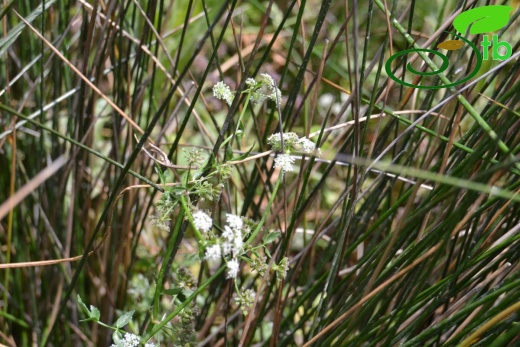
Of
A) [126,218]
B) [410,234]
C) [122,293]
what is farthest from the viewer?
[122,293]

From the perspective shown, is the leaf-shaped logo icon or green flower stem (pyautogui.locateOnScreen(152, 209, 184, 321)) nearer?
green flower stem (pyautogui.locateOnScreen(152, 209, 184, 321))

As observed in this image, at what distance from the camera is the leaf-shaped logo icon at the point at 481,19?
80 centimetres

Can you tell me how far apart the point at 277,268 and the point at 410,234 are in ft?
0.81

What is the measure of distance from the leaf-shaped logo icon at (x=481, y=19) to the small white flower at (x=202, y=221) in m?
Answer: 0.45

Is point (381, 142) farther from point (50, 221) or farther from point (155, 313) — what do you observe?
point (50, 221)

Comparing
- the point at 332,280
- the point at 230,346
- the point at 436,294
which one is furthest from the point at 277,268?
the point at 230,346

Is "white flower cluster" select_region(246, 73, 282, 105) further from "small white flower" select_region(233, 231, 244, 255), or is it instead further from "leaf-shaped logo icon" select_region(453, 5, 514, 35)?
"leaf-shaped logo icon" select_region(453, 5, 514, 35)

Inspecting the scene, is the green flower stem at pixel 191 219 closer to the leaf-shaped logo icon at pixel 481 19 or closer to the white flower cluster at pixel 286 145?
the white flower cluster at pixel 286 145

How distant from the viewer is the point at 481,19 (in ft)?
2.68

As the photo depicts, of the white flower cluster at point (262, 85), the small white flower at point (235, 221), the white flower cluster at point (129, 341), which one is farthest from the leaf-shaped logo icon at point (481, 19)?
the white flower cluster at point (129, 341)

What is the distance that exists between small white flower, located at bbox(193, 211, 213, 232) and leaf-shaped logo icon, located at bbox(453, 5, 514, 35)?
450 millimetres

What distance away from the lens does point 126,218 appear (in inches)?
39.8

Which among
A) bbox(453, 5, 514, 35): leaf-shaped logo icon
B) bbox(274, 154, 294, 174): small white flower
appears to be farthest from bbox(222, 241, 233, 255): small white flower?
bbox(453, 5, 514, 35): leaf-shaped logo icon

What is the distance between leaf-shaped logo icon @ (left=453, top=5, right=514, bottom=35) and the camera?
803 millimetres
